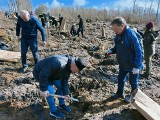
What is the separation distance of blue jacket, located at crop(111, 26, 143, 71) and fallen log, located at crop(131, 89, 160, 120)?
64 cm

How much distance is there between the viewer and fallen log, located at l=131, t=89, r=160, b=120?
478 centimetres

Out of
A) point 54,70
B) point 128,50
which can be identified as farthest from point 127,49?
point 54,70

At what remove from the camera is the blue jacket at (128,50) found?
490 centimetres

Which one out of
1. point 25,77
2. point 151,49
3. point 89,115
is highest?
point 151,49

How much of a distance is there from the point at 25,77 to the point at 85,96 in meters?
1.63

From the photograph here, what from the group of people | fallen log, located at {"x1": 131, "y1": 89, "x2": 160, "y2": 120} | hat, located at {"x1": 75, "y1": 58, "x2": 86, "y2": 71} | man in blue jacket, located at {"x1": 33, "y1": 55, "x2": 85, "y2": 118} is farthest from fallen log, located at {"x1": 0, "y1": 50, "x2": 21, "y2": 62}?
hat, located at {"x1": 75, "y1": 58, "x2": 86, "y2": 71}

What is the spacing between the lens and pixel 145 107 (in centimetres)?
507

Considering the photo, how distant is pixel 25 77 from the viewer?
6.62 metres

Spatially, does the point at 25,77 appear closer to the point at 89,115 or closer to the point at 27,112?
the point at 27,112

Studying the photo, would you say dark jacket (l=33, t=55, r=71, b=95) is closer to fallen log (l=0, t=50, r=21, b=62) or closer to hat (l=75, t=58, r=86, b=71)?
hat (l=75, t=58, r=86, b=71)

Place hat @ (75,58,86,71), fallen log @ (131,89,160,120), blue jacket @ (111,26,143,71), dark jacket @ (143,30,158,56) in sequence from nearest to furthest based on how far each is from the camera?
hat @ (75,58,86,71) → fallen log @ (131,89,160,120) → blue jacket @ (111,26,143,71) → dark jacket @ (143,30,158,56)

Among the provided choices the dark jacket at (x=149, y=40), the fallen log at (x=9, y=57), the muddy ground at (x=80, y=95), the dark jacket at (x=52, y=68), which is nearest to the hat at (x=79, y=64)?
the dark jacket at (x=52, y=68)

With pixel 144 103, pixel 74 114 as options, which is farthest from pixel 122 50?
pixel 74 114

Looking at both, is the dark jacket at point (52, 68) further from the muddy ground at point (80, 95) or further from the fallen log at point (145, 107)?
the fallen log at point (145, 107)
